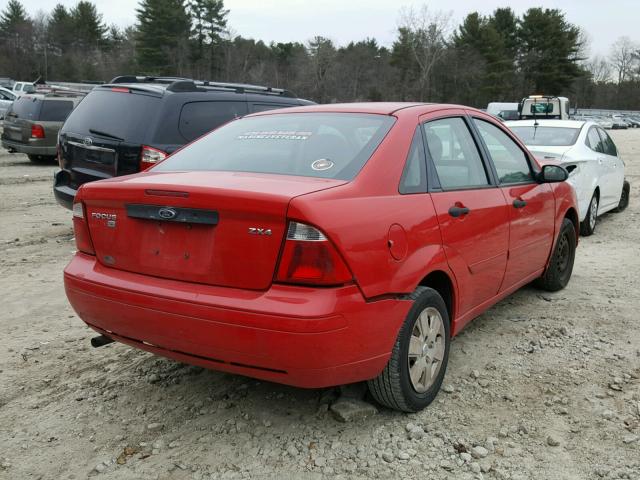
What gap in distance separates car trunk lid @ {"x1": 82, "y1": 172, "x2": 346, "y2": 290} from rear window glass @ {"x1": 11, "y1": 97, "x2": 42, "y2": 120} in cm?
1329

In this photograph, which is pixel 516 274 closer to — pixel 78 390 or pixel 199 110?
pixel 78 390

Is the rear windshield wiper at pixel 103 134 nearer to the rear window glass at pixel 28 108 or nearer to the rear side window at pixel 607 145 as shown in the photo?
the rear side window at pixel 607 145

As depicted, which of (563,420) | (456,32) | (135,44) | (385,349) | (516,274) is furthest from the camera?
(456,32)

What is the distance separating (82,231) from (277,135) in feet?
3.93

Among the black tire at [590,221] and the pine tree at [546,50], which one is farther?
the pine tree at [546,50]

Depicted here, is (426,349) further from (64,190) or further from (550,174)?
(64,190)

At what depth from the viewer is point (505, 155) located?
4523 millimetres

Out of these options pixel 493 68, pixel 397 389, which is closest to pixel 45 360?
pixel 397 389

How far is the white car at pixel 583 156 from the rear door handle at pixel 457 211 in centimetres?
447

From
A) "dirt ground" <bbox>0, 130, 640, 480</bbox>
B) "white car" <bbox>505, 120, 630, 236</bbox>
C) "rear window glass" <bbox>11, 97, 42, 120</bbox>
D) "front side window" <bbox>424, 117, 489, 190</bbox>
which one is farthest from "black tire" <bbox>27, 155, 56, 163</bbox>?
"front side window" <bbox>424, 117, 489, 190</bbox>

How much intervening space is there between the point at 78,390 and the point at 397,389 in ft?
6.06

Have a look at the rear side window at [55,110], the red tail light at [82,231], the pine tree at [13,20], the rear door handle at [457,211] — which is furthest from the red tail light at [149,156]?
the pine tree at [13,20]

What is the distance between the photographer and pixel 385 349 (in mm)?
2943

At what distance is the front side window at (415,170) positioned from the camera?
324 centimetres
